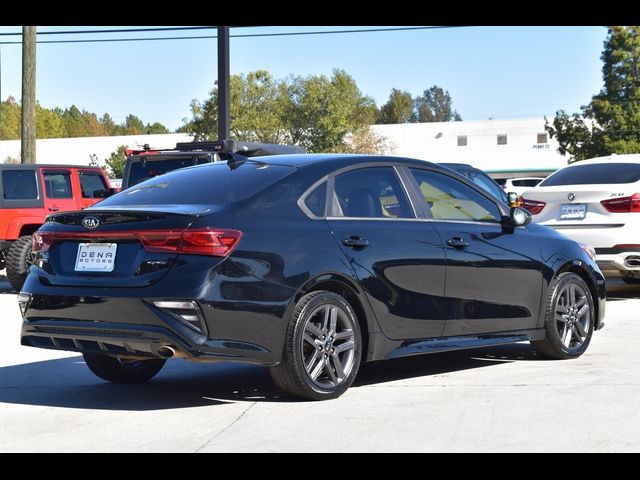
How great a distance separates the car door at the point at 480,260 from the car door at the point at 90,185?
10.2 metres

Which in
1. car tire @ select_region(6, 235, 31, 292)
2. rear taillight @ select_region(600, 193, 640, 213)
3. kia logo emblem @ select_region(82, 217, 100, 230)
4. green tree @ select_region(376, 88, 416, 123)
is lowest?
car tire @ select_region(6, 235, 31, 292)

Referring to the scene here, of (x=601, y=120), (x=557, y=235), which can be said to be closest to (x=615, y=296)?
(x=557, y=235)

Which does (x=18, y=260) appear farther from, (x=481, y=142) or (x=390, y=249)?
(x=481, y=142)

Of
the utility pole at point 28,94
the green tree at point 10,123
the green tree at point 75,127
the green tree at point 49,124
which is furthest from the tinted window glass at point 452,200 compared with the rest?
the green tree at point 75,127

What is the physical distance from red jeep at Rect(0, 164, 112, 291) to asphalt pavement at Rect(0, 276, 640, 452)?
23.5 feet

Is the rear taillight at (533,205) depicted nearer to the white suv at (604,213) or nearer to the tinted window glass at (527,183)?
the white suv at (604,213)

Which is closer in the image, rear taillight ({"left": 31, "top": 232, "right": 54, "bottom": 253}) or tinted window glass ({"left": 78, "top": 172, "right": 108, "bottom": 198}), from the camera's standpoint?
rear taillight ({"left": 31, "top": 232, "right": 54, "bottom": 253})

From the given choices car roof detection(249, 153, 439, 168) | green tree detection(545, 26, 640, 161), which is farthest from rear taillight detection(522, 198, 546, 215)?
green tree detection(545, 26, 640, 161)

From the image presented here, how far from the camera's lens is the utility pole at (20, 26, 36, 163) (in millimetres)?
24359

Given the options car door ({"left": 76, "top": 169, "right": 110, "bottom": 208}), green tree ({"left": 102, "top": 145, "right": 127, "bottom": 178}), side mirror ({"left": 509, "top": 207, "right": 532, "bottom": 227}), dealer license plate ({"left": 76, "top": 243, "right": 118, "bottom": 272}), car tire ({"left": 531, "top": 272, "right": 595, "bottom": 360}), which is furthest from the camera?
green tree ({"left": 102, "top": 145, "right": 127, "bottom": 178})

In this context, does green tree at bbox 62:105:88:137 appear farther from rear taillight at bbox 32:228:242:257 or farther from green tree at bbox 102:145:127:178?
rear taillight at bbox 32:228:242:257

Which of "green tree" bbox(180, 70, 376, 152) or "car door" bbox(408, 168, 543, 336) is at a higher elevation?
"green tree" bbox(180, 70, 376, 152)

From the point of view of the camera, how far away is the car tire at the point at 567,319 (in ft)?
28.6
